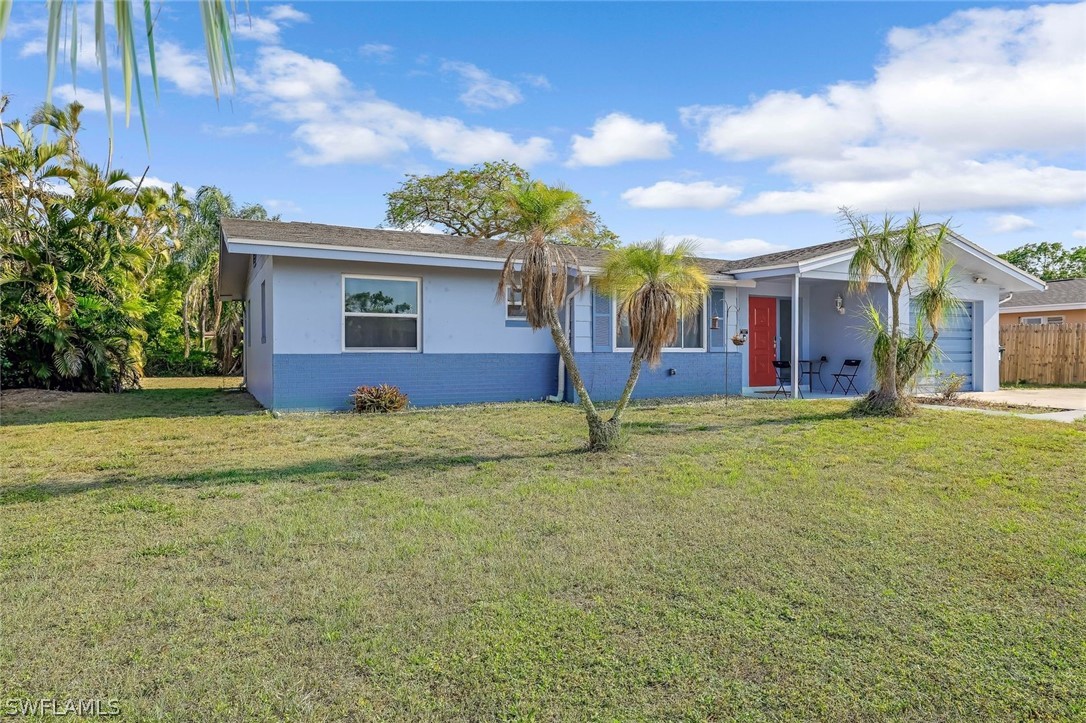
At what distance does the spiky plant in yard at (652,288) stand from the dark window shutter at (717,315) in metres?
6.85

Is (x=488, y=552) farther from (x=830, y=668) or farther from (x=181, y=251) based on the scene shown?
(x=181, y=251)

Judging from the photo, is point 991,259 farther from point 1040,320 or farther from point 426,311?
point 426,311

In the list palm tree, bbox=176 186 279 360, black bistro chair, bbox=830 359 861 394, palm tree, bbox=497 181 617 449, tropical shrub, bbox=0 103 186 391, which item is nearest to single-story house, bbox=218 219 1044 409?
black bistro chair, bbox=830 359 861 394

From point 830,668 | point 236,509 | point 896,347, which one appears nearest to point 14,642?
point 236,509

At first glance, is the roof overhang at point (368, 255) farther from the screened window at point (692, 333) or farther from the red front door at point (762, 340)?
the red front door at point (762, 340)

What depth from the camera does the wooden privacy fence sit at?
18125 mm

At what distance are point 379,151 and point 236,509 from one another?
22375 millimetres

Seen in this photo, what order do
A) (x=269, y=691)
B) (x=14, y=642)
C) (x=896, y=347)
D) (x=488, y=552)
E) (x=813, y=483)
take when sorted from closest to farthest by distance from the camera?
(x=269, y=691), (x=14, y=642), (x=488, y=552), (x=813, y=483), (x=896, y=347)

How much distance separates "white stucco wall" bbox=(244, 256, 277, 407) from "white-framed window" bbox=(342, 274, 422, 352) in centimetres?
130

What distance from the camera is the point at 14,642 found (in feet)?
9.48

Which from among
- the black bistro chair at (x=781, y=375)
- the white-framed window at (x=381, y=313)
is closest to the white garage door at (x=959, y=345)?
the black bistro chair at (x=781, y=375)

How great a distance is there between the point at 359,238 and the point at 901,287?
9412mm

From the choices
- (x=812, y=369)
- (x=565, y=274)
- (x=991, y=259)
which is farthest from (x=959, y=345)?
(x=565, y=274)

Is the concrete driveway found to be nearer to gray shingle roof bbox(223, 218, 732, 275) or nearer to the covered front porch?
the covered front porch
